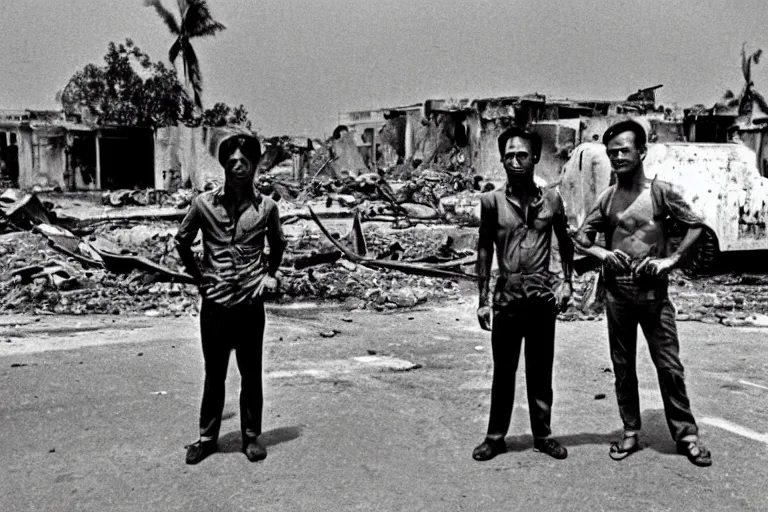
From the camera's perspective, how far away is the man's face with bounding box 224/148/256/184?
4.21 metres

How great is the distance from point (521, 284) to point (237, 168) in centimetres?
159

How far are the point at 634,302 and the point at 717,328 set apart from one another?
489 cm

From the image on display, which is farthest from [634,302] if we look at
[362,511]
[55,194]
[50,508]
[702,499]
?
[55,194]

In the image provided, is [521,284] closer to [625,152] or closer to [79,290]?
[625,152]

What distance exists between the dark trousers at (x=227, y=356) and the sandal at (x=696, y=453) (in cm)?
225

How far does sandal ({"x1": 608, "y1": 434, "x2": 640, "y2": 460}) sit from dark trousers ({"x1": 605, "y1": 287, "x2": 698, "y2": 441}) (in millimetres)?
64

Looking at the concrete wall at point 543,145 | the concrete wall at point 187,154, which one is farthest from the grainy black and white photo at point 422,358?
the concrete wall at point 187,154

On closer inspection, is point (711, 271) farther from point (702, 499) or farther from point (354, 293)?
point (702, 499)

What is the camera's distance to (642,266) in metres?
4.08

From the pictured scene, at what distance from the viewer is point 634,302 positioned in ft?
13.7

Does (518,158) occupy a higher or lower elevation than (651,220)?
higher

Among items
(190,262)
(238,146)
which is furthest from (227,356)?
(238,146)

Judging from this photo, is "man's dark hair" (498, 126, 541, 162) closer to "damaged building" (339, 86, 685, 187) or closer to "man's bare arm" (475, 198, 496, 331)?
"man's bare arm" (475, 198, 496, 331)

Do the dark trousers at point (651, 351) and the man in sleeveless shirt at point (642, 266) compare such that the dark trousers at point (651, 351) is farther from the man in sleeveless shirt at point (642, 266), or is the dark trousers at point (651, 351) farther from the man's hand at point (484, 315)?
the man's hand at point (484, 315)
